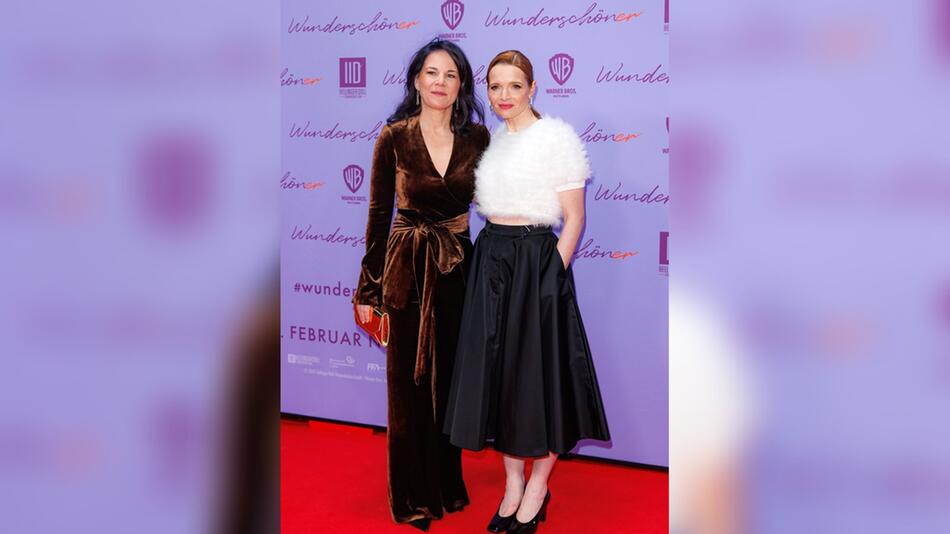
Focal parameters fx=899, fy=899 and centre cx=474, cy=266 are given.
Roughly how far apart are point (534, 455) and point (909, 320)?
241cm

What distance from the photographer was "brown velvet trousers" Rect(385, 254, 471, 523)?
325cm

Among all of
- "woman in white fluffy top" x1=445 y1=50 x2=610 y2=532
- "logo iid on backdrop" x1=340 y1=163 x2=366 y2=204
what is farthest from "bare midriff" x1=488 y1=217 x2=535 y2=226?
"logo iid on backdrop" x1=340 y1=163 x2=366 y2=204

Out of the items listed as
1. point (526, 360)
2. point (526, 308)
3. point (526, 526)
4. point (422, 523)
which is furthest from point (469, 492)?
point (526, 308)

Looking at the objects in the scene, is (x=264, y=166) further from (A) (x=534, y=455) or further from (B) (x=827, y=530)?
(A) (x=534, y=455)

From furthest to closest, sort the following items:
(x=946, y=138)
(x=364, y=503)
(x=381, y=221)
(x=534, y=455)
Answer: (x=364, y=503)
(x=381, y=221)
(x=534, y=455)
(x=946, y=138)

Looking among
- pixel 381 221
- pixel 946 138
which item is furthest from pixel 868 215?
pixel 381 221

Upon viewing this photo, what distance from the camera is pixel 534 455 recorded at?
2920 millimetres

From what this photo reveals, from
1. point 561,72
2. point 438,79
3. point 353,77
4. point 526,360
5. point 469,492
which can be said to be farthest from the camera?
point 353,77

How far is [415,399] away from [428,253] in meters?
0.54

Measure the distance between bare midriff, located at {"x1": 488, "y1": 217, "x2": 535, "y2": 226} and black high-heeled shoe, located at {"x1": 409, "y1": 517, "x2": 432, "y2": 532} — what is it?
1.12 m

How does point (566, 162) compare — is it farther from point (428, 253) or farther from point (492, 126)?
point (492, 126)

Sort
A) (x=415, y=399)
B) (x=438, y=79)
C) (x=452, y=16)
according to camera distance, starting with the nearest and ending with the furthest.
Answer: (x=438, y=79) < (x=415, y=399) < (x=452, y=16)

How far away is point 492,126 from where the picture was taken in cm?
402

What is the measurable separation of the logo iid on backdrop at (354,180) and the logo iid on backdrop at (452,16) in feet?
2.59
